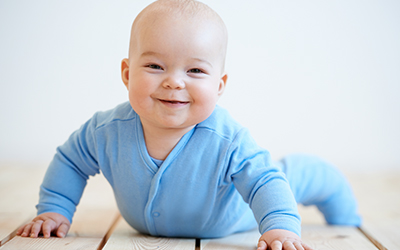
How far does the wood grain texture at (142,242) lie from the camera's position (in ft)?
3.18

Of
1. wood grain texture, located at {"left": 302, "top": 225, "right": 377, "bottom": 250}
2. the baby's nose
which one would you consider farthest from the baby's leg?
the baby's nose

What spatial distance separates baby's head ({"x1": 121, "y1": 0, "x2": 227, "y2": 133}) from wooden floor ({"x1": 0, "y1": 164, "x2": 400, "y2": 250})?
0.31 meters

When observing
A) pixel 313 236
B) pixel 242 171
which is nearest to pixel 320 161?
pixel 313 236

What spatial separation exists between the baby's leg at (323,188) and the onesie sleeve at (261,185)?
0.34 m

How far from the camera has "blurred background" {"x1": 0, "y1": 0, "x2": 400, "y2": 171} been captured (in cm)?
244

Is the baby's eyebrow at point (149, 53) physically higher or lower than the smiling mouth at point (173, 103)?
higher

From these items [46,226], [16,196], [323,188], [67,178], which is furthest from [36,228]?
[323,188]

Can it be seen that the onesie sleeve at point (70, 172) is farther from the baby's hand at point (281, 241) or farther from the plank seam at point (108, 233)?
the baby's hand at point (281, 241)

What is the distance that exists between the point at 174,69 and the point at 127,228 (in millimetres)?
551

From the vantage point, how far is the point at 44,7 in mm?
2465

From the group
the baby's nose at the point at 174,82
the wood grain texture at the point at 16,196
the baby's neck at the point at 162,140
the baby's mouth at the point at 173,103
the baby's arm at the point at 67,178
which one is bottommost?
the wood grain texture at the point at 16,196

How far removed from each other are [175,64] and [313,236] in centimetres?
61

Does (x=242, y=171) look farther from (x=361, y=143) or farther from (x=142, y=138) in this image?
(x=361, y=143)

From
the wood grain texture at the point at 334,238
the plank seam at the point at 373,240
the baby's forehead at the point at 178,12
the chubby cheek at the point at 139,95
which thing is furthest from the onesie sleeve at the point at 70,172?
the plank seam at the point at 373,240
